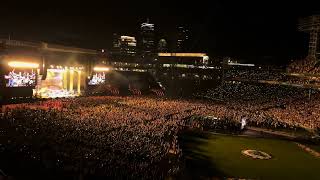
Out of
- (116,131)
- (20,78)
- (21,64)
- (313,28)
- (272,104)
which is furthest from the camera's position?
(313,28)

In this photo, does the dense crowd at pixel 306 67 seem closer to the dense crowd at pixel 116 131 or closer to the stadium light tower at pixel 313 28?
the stadium light tower at pixel 313 28

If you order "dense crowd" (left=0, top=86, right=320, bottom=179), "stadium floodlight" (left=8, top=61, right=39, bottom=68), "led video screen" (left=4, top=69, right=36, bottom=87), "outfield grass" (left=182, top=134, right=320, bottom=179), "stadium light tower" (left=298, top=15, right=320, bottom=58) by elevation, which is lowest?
"outfield grass" (left=182, top=134, right=320, bottom=179)

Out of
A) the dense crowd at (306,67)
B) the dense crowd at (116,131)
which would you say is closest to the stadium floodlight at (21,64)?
the dense crowd at (116,131)

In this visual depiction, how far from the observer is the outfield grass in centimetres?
2005

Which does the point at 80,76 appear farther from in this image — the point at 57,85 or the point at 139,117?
the point at 139,117

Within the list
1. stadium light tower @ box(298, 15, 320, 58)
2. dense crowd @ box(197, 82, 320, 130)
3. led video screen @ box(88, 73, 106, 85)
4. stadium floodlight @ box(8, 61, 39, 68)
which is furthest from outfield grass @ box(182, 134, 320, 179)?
led video screen @ box(88, 73, 106, 85)

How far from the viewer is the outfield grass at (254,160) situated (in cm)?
2005

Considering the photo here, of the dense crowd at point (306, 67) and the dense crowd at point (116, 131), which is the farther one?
the dense crowd at point (306, 67)

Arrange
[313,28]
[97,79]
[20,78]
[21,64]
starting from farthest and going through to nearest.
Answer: [97,79], [313,28], [21,64], [20,78]

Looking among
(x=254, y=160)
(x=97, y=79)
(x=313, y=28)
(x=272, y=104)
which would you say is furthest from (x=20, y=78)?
(x=313, y=28)

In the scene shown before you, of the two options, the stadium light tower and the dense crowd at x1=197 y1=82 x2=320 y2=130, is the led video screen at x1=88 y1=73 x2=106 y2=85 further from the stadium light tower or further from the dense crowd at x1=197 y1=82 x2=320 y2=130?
the stadium light tower

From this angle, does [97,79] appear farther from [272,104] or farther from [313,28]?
[313,28]

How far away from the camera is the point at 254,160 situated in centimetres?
2253

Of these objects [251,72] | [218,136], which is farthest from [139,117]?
[251,72]
